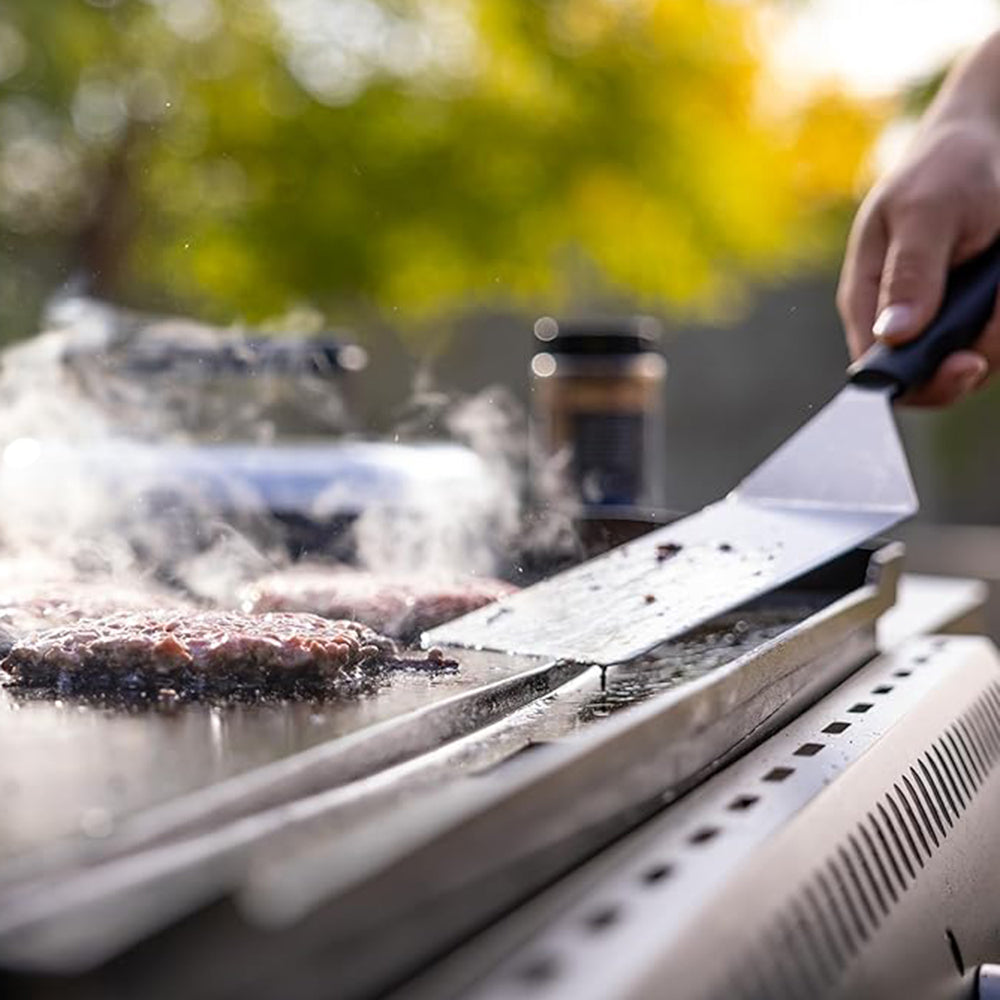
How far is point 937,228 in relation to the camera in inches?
74.4

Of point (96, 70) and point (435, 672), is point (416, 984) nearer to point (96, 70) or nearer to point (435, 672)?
point (435, 672)

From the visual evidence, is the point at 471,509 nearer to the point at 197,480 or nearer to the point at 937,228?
the point at 197,480

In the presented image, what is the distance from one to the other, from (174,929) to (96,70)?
36.3 feet

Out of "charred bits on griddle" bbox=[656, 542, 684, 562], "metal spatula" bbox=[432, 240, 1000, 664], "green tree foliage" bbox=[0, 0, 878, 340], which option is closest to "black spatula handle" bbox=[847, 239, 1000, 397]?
"metal spatula" bbox=[432, 240, 1000, 664]

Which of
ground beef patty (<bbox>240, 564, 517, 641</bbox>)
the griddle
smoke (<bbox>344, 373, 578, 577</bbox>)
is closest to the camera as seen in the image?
the griddle

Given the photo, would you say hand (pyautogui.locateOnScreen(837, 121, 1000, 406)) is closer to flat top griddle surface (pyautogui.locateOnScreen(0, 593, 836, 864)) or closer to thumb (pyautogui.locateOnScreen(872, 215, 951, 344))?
thumb (pyautogui.locateOnScreen(872, 215, 951, 344))

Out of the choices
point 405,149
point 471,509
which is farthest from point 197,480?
point 405,149

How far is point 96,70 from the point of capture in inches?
419

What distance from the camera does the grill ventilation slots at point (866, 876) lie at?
2.59 feet

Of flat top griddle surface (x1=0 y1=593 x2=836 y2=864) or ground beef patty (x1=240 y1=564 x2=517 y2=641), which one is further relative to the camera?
ground beef patty (x1=240 y1=564 x2=517 y2=641)

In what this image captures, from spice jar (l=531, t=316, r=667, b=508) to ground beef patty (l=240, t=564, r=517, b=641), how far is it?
40.0 inches

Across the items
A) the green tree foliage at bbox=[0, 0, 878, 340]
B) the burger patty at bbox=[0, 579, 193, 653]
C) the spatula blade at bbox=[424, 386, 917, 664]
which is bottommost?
the burger patty at bbox=[0, 579, 193, 653]

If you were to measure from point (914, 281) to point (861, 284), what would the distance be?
23 centimetres

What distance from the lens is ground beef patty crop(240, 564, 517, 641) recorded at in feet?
4.71
